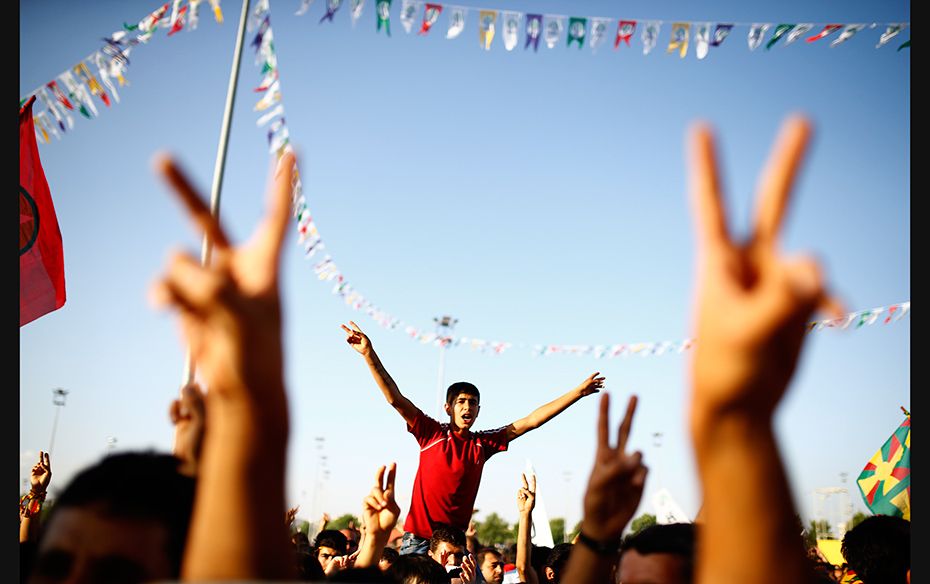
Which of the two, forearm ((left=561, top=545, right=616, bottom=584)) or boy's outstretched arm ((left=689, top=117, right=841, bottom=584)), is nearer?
boy's outstretched arm ((left=689, top=117, right=841, bottom=584))

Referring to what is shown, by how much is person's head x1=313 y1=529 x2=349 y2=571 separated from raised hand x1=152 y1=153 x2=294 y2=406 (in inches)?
216

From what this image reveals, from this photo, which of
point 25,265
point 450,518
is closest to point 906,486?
point 450,518

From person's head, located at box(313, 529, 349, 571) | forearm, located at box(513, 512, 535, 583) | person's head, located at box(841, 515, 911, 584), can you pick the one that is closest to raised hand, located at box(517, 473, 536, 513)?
forearm, located at box(513, 512, 535, 583)

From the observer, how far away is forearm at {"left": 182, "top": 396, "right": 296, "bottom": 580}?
1090mm

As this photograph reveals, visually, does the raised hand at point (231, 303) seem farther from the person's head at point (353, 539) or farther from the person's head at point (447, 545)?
the person's head at point (353, 539)

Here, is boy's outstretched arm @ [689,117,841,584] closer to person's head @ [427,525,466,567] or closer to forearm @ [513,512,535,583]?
forearm @ [513,512,535,583]

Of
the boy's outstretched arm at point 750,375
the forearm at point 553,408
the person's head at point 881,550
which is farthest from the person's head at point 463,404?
the boy's outstretched arm at point 750,375

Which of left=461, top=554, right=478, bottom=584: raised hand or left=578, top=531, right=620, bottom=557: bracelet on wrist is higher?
left=578, top=531, right=620, bottom=557: bracelet on wrist

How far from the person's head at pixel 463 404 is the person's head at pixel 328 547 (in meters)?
1.71

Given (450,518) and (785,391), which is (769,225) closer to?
(785,391)

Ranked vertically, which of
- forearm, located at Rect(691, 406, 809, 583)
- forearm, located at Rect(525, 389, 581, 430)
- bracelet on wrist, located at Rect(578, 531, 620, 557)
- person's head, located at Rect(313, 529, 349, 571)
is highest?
forearm, located at Rect(525, 389, 581, 430)

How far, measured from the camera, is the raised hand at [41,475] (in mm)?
5242

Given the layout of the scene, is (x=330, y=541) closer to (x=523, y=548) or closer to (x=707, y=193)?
(x=523, y=548)

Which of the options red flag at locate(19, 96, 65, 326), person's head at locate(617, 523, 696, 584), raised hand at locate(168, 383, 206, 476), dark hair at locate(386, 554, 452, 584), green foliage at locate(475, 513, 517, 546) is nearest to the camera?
person's head at locate(617, 523, 696, 584)
